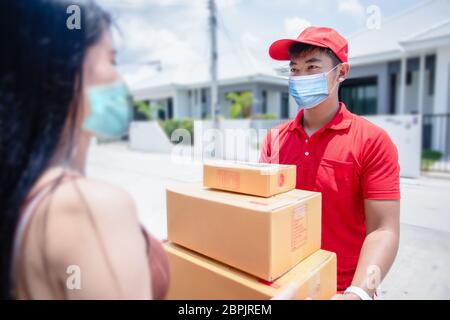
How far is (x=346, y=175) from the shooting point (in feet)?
4.34

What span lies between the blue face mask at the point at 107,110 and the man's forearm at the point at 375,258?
964 millimetres

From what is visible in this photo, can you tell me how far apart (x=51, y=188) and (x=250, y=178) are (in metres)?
0.59

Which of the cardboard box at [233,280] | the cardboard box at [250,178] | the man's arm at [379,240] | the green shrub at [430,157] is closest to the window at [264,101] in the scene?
the green shrub at [430,157]

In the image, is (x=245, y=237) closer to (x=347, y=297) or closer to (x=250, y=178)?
(x=250, y=178)

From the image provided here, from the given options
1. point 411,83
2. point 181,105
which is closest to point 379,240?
point 411,83

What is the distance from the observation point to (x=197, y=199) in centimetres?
103

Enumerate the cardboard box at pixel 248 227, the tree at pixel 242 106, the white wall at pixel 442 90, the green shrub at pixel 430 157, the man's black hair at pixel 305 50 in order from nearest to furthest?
the cardboard box at pixel 248 227
the man's black hair at pixel 305 50
the green shrub at pixel 430 157
the white wall at pixel 442 90
the tree at pixel 242 106

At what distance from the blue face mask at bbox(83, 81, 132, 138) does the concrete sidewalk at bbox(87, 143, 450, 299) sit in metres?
0.11

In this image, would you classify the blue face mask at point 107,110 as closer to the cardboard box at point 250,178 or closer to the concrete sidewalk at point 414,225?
the concrete sidewalk at point 414,225

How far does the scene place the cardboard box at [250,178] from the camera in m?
1.02

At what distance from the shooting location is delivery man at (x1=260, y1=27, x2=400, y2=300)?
124cm

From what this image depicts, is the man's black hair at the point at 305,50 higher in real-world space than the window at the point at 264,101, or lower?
lower
